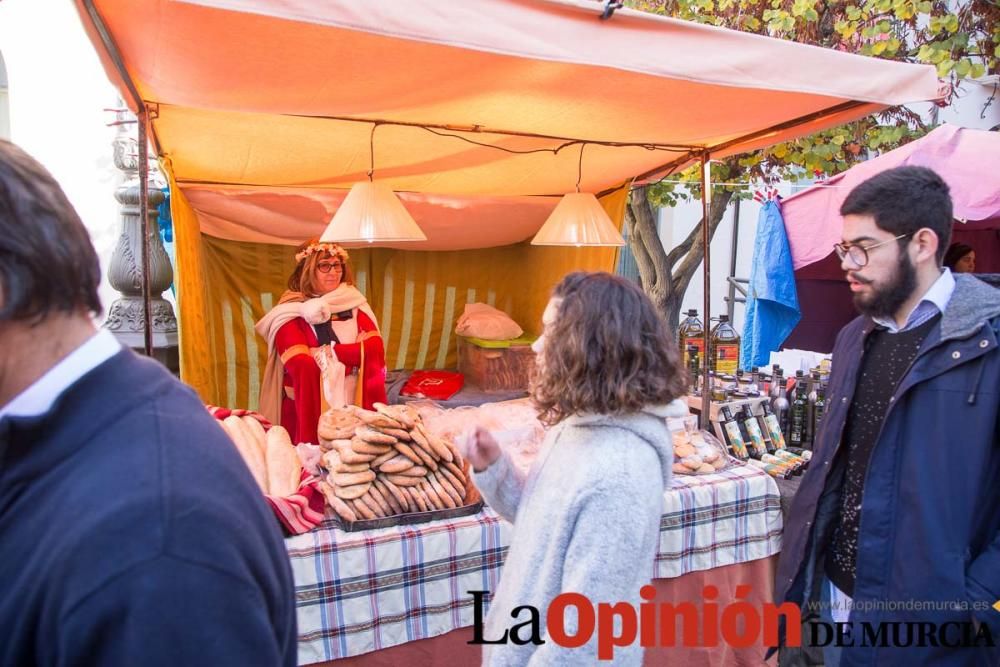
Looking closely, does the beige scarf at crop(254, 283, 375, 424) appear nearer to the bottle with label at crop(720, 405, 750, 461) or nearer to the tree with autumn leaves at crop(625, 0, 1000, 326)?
the bottle with label at crop(720, 405, 750, 461)

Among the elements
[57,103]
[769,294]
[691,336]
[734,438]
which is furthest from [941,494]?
[57,103]

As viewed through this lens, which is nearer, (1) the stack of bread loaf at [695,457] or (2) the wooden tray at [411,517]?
(2) the wooden tray at [411,517]

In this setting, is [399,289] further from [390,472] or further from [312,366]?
[390,472]

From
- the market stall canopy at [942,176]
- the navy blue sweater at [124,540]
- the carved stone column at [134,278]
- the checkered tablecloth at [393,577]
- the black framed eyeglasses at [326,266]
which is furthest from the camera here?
the black framed eyeglasses at [326,266]

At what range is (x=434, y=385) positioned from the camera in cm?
564

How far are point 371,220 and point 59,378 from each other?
267 cm

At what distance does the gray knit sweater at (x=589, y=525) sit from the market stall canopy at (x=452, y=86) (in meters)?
1.28

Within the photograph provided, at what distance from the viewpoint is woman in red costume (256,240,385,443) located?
13.9 feet

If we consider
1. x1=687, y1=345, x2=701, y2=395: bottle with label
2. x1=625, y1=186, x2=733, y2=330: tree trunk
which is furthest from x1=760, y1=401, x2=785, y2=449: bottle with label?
x1=625, y1=186, x2=733, y2=330: tree trunk

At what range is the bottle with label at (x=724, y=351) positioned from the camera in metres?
4.23

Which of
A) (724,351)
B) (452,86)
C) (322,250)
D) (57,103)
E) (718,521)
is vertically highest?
(57,103)

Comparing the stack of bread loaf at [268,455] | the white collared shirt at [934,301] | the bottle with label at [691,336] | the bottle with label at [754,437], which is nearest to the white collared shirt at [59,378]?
the stack of bread loaf at [268,455]

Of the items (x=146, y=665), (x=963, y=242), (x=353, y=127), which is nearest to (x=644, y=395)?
(x=146, y=665)

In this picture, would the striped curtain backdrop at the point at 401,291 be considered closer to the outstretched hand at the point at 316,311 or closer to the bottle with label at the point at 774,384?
the outstretched hand at the point at 316,311
